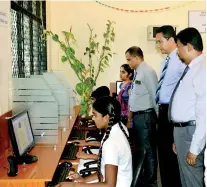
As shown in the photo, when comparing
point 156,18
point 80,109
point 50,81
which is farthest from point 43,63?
point 156,18

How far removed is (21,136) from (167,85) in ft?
5.47

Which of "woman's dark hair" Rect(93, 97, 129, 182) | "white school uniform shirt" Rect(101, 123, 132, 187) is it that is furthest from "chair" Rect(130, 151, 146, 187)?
"woman's dark hair" Rect(93, 97, 129, 182)

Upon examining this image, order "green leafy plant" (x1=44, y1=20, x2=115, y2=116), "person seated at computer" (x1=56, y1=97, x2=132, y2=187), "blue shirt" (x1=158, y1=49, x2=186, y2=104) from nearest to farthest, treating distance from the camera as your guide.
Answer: "person seated at computer" (x1=56, y1=97, x2=132, y2=187) < "blue shirt" (x1=158, y1=49, x2=186, y2=104) < "green leafy plant" (x1=44, y1=20, x2=115, y2=116)

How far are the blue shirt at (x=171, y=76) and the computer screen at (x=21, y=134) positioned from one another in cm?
146

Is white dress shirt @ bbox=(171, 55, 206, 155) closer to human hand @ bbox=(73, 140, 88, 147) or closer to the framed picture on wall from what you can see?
human hand @ bbox=(73, 140, 88, 147)

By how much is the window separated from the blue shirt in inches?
58.8

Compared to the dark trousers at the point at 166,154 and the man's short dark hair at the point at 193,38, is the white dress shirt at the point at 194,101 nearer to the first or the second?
the man's short dark hair at the point at 193,38

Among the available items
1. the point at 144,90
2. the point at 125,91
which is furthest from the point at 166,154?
the point at 125,91

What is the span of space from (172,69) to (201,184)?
125 centimetres

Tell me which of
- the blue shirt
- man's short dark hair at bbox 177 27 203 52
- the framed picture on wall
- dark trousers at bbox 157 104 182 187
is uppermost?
the framed picture on wall

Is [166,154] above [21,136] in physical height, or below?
below

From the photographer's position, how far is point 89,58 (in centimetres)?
555

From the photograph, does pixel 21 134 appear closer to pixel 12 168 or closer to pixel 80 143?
pixel 12 168

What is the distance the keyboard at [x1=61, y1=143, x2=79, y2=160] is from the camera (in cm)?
280
